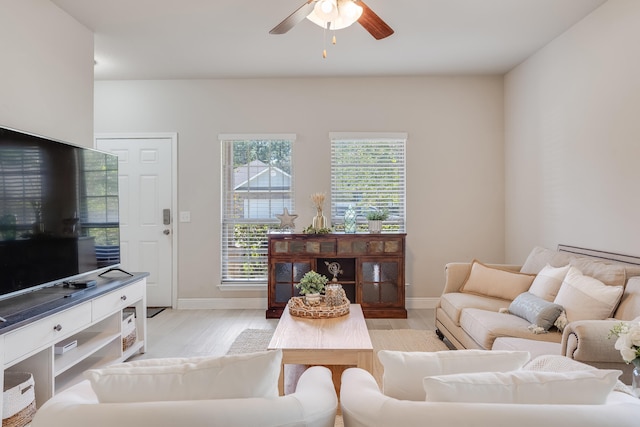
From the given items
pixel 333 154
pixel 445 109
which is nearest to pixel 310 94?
pixel 333 154

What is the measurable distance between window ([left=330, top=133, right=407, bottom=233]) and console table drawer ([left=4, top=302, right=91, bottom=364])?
2876 millimetres

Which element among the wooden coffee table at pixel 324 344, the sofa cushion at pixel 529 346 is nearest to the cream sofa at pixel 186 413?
the wooden coffee table at pixel 324 344

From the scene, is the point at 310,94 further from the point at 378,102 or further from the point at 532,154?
the point at 532,154

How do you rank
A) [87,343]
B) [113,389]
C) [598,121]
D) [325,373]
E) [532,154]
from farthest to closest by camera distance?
[532,154] → [598,121] → [87,343] → [325,373] → [113,389]

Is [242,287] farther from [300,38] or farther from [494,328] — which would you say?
[494,328]

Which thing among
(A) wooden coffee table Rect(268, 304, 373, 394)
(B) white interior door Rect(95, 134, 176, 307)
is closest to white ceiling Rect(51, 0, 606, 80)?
(B) white interior door Rect(95, 134, 176, 307)

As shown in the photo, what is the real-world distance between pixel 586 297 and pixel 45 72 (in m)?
3.96

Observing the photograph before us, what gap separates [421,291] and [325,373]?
3622 mm

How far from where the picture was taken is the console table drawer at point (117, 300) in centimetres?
263

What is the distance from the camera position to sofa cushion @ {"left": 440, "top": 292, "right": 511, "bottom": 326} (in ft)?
9.95

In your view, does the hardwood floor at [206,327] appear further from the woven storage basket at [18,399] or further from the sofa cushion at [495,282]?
the woven storage basket at [18,399]

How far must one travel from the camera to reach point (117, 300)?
113 inches

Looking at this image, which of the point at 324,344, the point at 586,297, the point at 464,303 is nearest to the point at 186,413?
the point at 324,344

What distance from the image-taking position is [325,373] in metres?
1.32
